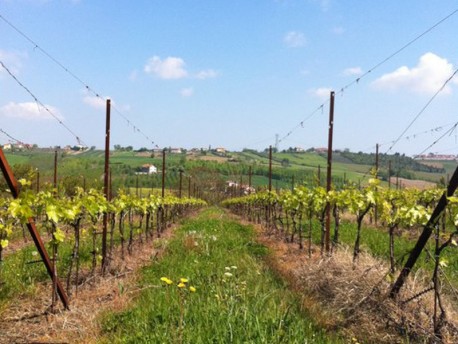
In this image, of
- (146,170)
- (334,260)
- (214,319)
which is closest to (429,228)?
(214,319)

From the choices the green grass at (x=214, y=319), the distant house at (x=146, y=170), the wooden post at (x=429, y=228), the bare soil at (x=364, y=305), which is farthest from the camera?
the distant house at (x=146, y=170)

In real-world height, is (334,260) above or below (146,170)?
above

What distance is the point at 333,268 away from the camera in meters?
7.88

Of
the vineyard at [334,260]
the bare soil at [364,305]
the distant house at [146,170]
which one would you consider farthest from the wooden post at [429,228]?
the distant house at [146,170]

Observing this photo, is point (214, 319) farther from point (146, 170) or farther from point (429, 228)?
point (146, 170)

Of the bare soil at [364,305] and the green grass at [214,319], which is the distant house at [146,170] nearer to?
the bare soil at [364,305]

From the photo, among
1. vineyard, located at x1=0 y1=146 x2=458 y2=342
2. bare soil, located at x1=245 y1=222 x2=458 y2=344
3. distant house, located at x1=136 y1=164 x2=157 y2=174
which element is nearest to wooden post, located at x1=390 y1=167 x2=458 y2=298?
vineyard, located at x1=0 y1=146 x2=458 y2=342

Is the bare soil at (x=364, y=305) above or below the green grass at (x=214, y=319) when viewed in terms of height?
below

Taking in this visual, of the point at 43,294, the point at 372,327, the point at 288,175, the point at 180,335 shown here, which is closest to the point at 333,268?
the point at 372,327

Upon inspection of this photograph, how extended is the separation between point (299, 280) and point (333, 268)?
27.7 inches

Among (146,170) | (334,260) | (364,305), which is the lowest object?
(146,170)

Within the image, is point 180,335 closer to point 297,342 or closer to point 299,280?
point 297,342

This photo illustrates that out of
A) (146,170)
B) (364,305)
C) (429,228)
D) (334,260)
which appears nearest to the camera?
(429,228)

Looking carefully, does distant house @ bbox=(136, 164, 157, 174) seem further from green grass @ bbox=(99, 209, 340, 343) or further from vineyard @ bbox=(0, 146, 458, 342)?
green grass @ bbox=(99, 209, 340, 343)
